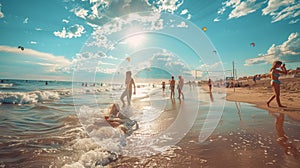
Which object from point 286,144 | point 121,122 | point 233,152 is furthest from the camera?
point 121,122

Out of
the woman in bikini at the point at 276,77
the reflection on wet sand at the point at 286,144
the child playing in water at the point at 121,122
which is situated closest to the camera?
the reflection on wet sand at the point at 286,144

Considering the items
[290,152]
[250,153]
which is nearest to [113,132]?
[250,153]

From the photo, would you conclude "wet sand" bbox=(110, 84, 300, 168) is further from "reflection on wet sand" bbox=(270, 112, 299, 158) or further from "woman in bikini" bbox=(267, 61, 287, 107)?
"woman in bikini" bbox=(267, 61, 287, 107)

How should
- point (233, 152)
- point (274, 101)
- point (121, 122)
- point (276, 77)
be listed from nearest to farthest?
point (233, 152) → point (121, 122) → point (276, 77) → point (274, 101)

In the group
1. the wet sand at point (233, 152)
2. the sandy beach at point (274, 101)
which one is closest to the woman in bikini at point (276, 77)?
the sandy beach at point (274, 101)

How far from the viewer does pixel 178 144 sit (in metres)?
3.20

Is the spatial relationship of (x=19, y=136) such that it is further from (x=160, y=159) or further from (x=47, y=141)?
(x=160, y=159)

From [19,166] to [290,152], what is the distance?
4.52 m

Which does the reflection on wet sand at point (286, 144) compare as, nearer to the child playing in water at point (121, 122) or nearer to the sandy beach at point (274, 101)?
the sandy beach at point (274, 101)

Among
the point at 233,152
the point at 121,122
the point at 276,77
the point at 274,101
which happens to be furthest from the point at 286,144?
the point at 274,101

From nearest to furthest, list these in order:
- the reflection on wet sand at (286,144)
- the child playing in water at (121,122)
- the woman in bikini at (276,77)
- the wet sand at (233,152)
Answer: the wet sand at (233,152) < the reflection on wet sand at (286,144) < the child playing in water at (121,122) < the woman in bikini at (276,77)

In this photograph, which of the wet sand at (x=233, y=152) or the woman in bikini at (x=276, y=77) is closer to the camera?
the wet sand at (x=233, y=152)

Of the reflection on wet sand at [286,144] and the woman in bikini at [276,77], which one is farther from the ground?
the woman in bikini at [276,77]

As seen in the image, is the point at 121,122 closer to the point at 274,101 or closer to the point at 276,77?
the point at 276,77
